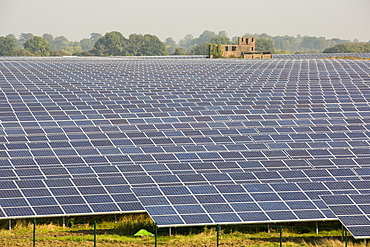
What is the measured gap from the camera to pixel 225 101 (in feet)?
158

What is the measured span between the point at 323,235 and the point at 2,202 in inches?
611

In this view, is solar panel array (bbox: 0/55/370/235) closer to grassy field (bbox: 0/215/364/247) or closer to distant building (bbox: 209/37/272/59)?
grassy field (bbox: 0/215/364/247)

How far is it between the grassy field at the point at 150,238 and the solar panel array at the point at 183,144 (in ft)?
4.87

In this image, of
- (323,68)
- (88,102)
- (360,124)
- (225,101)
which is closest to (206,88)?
(225,101)

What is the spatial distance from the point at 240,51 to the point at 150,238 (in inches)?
4659

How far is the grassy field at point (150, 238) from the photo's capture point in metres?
28.7

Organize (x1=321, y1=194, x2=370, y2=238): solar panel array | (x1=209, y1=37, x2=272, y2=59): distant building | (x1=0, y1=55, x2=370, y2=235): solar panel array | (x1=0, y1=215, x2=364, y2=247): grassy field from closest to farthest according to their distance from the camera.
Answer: (x1=321, y1=194, x2=370, y2=238): solar panel array, (x1=0, y1=215, x2=364, y2=247): grassy field, (x1=0, y1=55, x2=370, y2=235): solar panel array, (x1=209, y1=37, x2=272, y2=59): distant building

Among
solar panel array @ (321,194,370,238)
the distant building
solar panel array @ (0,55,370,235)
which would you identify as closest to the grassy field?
solar panel array @ (0,55,370,235)

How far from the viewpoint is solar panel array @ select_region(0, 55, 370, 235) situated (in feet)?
95.1

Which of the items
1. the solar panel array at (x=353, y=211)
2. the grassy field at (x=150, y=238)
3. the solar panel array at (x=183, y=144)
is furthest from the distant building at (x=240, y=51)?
the solar panel array at (x=353, y=211)

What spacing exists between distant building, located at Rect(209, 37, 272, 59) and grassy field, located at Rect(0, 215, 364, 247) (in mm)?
92431

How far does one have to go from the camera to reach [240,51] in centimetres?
14475

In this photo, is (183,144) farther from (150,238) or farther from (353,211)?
(353,211)

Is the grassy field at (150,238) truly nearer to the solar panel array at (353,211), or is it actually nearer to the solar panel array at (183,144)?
the solar panel array at (183,144)
